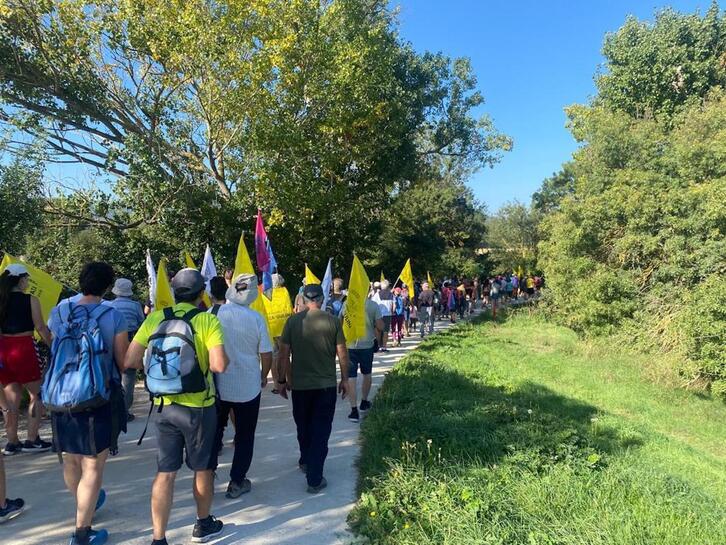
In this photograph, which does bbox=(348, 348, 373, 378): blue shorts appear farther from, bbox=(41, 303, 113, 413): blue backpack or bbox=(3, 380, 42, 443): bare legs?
bbox=(41, 303, 113, 413): blue backpack

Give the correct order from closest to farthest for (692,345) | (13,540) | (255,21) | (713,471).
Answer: (13,540) → (713,471) → (692,345) → (255,21)

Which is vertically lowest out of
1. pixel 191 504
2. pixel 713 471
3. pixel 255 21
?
pixel 713 471

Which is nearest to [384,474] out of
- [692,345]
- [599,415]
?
[599,415]

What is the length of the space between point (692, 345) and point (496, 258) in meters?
29.6

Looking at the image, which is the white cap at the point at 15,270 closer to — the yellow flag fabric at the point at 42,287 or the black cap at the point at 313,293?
the yellow flag fabric at the point at 42,287

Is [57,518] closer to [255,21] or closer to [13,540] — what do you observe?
[13,540]

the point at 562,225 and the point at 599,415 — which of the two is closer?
the point at 599,415

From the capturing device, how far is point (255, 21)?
14.8 meters

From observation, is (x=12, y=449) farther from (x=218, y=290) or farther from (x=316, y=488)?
(x=316, y=488)

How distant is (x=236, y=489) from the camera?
4312 millimetres

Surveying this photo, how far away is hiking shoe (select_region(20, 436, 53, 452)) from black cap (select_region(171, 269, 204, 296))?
10.4ft

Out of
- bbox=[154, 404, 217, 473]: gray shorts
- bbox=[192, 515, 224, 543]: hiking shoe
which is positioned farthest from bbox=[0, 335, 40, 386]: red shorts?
bbox=[192, 515, 224, 543]: hiking shoe

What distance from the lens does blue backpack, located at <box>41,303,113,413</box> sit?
10.7 ft

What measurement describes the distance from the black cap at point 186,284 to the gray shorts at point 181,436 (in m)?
0.72
